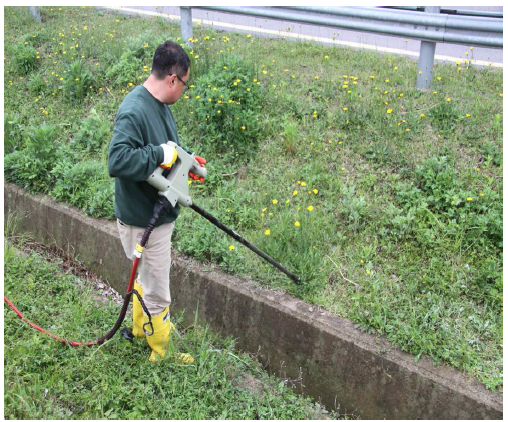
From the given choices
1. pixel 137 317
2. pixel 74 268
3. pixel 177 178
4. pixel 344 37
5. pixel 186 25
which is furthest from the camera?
pixel 344 37

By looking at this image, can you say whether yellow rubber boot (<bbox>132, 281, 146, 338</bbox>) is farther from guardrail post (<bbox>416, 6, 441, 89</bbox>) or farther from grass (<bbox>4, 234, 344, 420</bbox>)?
guardrail post (<bbox>416, 6, 441, 89</bbox>)

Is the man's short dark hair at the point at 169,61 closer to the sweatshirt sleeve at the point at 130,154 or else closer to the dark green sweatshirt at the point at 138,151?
the dark green sweatshirt at the point at 138,151

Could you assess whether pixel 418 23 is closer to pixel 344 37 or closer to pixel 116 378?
pixel 344 37

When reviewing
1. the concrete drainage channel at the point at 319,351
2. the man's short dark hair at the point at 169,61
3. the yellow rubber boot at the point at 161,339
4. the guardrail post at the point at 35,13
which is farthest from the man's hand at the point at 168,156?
the guardrail post at the point at 35,13

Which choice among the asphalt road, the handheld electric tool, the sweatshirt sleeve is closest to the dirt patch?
the handheld electric tool

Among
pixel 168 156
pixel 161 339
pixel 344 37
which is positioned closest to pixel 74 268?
pixel 161 339

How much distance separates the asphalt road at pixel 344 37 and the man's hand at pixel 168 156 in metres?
3.98

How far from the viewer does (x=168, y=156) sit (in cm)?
285

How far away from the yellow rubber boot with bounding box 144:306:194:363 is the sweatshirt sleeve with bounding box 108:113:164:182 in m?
1.05

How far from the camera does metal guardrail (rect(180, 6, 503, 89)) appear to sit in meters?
4.48

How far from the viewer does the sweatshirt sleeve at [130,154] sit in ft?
8.82

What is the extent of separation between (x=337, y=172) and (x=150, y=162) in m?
2.04

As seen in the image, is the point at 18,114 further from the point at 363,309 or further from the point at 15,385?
the point at 363,309

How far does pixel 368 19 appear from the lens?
506 cm
